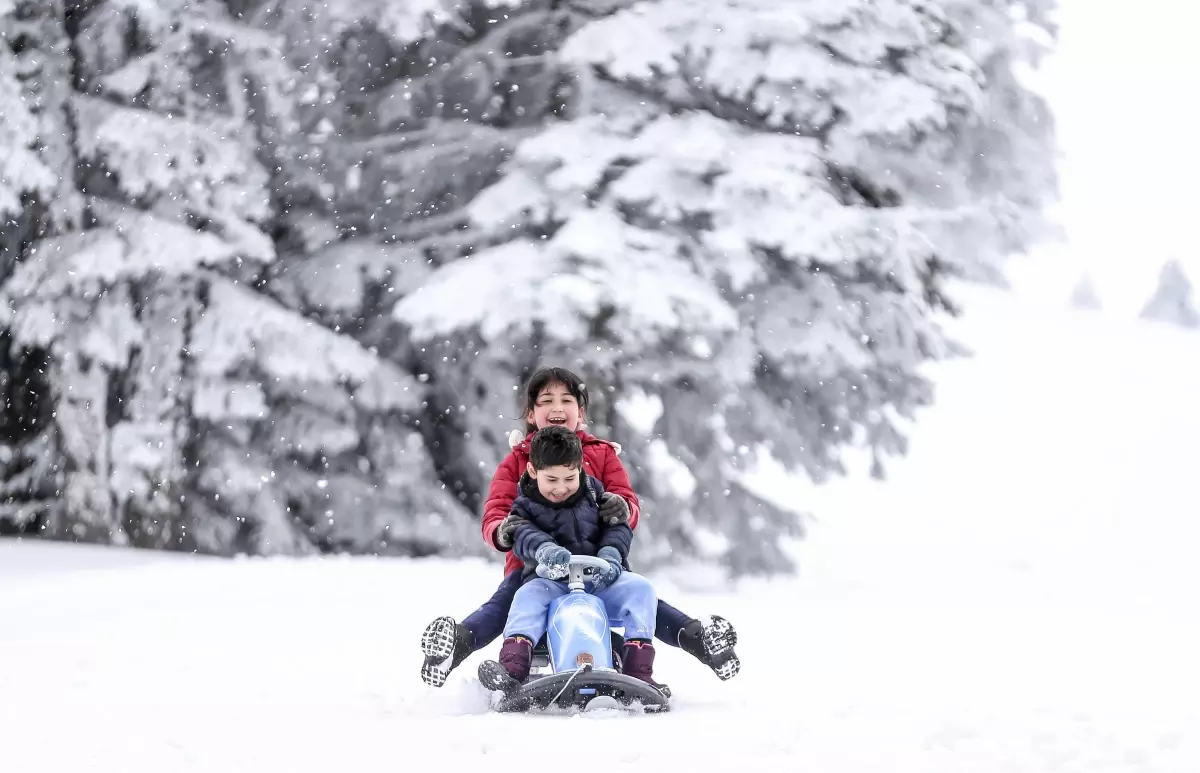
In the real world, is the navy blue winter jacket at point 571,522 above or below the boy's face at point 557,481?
below

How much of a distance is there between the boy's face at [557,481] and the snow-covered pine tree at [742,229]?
488 centimetres

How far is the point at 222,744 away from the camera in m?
4.60

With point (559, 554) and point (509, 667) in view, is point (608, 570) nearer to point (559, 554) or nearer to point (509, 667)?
point (559, 554)

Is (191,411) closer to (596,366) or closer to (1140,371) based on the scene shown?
(596,366)

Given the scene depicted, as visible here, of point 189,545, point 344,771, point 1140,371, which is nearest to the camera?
point 344,771

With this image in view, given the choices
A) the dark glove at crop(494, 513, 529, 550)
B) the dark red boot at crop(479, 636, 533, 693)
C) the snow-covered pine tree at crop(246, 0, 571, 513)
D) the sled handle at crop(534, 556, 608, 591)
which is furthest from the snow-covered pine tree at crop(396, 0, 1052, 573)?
the dark red boot at crop(479, 636, 533, 693)

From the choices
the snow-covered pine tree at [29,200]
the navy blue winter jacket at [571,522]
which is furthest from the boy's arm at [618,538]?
the snow-covered pine tree at [29,200]

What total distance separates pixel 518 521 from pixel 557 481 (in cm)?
23

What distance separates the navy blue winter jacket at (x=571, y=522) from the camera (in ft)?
17.8

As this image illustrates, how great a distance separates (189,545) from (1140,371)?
87.9ft

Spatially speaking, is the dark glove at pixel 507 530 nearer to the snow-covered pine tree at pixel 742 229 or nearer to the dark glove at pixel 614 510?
the dark glove at pixel 614 510

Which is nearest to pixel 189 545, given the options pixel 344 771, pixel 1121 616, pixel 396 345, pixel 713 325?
pixel 396 345

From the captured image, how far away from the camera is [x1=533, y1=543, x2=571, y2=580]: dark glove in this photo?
16.8ft

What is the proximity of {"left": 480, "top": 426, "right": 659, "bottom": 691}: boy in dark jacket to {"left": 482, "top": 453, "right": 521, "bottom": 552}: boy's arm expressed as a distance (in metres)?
0.11
